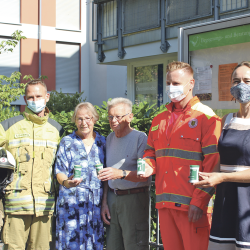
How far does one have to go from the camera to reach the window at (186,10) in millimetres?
11641

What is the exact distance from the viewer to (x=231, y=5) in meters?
11.0

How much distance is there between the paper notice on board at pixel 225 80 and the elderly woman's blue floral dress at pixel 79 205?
1.98m

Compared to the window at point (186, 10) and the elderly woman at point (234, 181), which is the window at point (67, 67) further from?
the elderly woman at point (234, 181)

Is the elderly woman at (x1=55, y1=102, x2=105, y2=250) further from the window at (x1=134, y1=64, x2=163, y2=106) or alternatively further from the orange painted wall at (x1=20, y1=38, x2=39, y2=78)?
the orange painted wall at (x1=20, y1=38, x2=39, y2=78)

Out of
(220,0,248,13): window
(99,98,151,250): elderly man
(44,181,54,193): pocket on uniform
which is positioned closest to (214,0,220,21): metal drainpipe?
(220,0,248,13): window

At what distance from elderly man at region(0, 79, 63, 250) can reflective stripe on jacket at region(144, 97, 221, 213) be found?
1.34 metres

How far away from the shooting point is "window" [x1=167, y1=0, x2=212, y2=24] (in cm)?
1164

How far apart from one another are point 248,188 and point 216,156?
0.44 metres

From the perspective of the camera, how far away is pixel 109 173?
348 cm

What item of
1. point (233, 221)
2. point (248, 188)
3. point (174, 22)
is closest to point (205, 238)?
point (233, 221)

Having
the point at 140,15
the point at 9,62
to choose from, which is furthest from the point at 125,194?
the point at 9,62

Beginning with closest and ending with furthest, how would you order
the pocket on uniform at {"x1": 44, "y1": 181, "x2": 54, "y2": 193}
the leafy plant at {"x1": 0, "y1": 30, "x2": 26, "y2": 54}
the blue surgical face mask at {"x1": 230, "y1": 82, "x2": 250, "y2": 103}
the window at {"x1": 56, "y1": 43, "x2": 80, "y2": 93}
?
the blue surgical face mask at {"x1": 230, "y1": 82, "x2": 250, "y2": 103} → the pocket on uniform at {"x1": 44, "y1": 181, "x2": 54, "y2": 193} → the leafy plant at {"x1": 0, "y1": 30, "x2": 26, "y2": 54} → the window at {"x1": 56, "y1": 43, "x2": 80, "y2": 93}

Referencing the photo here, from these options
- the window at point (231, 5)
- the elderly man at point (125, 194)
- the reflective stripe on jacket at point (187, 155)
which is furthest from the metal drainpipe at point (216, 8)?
the reflective stripe on jacket at point (187, 155)

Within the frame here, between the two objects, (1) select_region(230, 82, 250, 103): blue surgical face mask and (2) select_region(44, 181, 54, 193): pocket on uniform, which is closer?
(1) select_region(230, 82, 250, 103): blue surgical face mask
